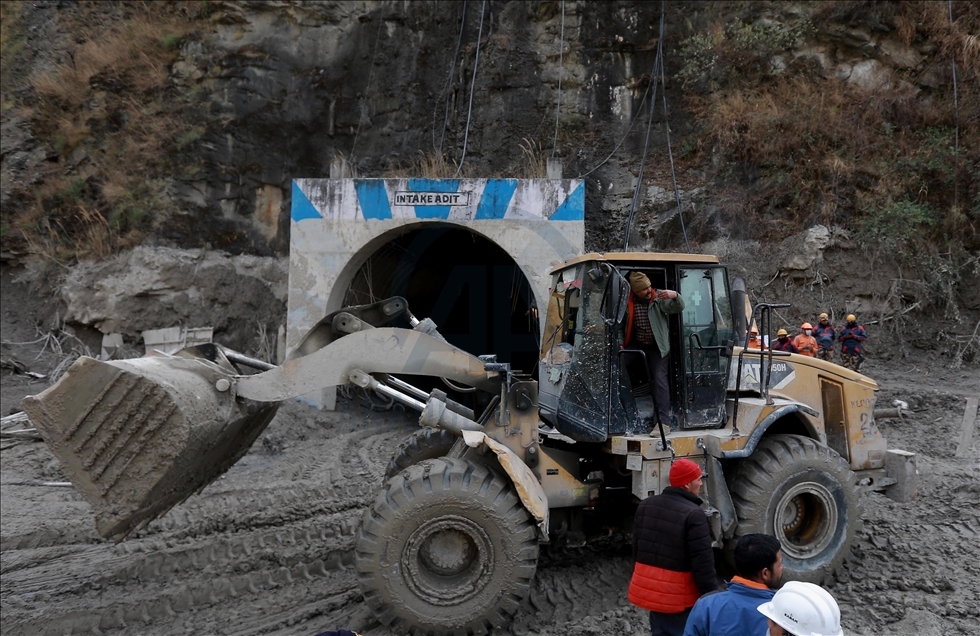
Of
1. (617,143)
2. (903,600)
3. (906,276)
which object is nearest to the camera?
(903,600)

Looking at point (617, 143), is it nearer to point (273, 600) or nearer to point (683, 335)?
point (683, 335)

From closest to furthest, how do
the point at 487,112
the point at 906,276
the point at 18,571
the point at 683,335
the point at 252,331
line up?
the point at 683,335, the point at 18,571, the point at 906,276, the point at 252,331, the point at 487,112

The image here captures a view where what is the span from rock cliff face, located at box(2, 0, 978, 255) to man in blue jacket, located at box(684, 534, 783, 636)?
10.8 metres

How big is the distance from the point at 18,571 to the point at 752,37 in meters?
15.2

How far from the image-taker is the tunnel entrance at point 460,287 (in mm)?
13914

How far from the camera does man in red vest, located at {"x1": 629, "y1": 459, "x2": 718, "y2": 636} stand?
338 cm

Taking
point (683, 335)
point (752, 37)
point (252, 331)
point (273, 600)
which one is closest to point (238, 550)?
point (273, 600)

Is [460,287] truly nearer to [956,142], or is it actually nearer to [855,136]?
[855,136]

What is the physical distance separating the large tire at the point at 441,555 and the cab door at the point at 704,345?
170 centimetres

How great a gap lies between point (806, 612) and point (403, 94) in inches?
631

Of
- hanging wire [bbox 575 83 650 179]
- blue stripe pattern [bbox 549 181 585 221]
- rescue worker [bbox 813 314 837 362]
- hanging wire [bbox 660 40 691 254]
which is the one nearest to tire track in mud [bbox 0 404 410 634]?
blue stripe pattern [bbox 549 181 585 221]

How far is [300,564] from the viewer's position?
5.92m

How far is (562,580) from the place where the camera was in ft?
18.0

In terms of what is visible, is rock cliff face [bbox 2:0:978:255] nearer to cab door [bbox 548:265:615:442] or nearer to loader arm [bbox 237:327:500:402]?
cab door [bbox 548:265:615:442]
